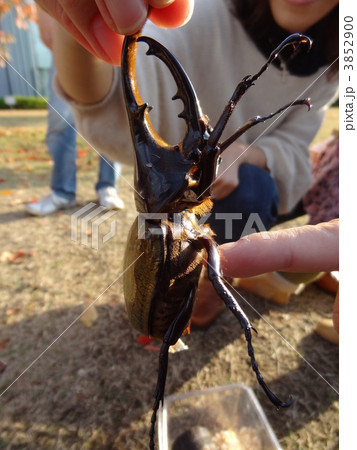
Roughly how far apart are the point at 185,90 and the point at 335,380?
2044 mm

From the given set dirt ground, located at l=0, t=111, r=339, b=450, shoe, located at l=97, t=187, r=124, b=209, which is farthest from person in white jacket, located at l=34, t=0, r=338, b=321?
shoe, located at l=97, t=187, r=124, b=209

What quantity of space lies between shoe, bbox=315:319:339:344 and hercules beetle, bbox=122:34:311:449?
5.20ft

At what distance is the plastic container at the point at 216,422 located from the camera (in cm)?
159

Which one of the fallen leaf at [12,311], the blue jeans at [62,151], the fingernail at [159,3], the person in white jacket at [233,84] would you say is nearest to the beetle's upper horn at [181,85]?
the fingernail at [159,3]

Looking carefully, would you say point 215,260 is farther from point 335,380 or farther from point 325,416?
point 335,380

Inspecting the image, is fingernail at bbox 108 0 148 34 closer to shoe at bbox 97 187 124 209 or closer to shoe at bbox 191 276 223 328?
shoe at bbox 191 276 223 328

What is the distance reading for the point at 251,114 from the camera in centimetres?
241

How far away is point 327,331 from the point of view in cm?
237

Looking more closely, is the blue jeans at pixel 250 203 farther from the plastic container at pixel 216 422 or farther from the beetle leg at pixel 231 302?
the plastic container at pixel 216 422

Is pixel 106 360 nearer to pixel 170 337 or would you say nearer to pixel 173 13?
pixel 170 337

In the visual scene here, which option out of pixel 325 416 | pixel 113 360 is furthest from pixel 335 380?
pixel 113 360

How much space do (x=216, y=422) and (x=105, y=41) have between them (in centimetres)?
180

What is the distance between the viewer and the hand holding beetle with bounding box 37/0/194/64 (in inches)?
35.0

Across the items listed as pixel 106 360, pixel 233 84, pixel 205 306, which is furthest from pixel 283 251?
pixel 233 84
